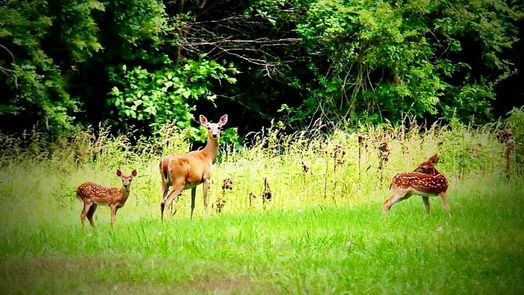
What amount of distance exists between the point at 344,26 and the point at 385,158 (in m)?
6.22

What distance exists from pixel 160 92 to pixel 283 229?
817 cm

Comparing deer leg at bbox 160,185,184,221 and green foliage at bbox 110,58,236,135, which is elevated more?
green foliage at bbox 110,58,236,135

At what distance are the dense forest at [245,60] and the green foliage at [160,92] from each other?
0.10 ft

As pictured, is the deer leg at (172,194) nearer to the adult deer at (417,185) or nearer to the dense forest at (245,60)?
the adult deer at (417,185)

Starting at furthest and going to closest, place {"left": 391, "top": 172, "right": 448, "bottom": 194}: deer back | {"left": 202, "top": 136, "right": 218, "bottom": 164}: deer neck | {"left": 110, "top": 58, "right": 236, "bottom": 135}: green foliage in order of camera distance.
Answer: {"left": 110, "top": 58, "right": 236, "bottom": 135}: green foliage → {"left": 202, "top": 136, "right": 218, "bottom": 164}: deer neck → {"left": 391, "top": 172, "right": 448, "bottom": 194}: deer back

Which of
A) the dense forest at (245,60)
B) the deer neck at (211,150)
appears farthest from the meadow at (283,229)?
the dense forest at (245,60)

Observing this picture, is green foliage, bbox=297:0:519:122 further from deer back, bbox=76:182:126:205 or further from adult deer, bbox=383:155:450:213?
deer back, bbox=76:182:126:205

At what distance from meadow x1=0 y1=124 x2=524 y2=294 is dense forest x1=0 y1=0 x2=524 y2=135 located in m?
2.04

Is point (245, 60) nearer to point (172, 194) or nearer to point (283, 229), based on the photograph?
point (172, 194)

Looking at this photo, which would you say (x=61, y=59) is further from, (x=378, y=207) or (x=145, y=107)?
(x=378, y=207)

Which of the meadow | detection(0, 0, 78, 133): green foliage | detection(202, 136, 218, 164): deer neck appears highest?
detection(0, 0, 78, 133): green foliage

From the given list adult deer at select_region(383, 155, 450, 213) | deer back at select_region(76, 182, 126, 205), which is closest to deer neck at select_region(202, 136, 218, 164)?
deer back at select_region(76, 182, 126, 205)

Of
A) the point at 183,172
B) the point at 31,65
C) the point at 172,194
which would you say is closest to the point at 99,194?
the point at 172,194

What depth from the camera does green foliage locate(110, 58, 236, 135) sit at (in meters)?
15.0
